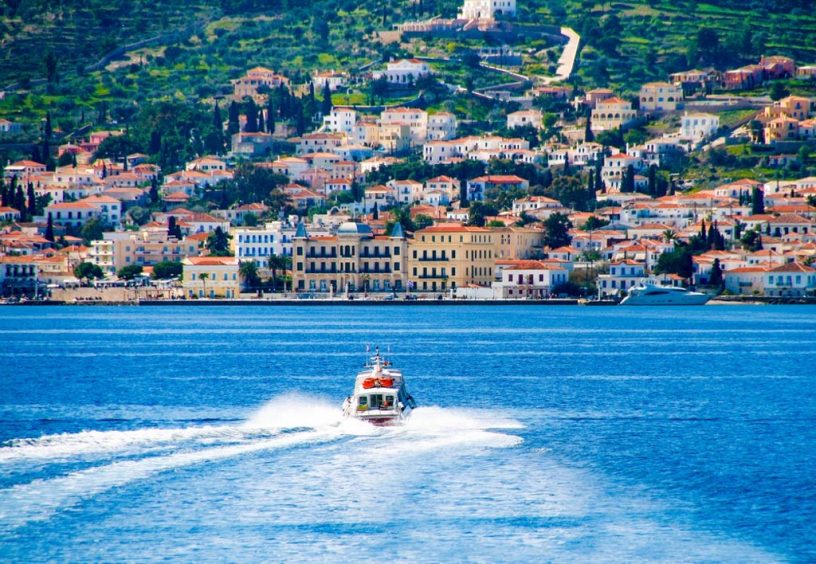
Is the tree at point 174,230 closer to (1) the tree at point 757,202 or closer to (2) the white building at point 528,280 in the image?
(2) the white building at point 528,280

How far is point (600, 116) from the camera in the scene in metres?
187

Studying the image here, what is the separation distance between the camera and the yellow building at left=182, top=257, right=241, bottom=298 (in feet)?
446

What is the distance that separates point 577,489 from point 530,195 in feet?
443

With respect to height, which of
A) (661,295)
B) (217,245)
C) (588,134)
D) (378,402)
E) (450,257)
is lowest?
(378,402)

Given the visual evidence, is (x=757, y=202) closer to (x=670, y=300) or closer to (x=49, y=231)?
(x=670, y=300)

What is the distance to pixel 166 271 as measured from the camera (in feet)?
466

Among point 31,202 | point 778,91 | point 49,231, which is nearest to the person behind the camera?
point 49,231

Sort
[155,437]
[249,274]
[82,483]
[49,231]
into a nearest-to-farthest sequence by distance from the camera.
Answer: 1. [82,483]
2. [155,437]
3. [249,274]
4. [49,231]

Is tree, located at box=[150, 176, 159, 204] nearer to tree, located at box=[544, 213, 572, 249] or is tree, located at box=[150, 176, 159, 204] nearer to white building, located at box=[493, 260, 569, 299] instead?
tree, located at box=[544, 213, 572, 249]

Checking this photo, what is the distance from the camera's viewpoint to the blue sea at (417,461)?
3011 cm

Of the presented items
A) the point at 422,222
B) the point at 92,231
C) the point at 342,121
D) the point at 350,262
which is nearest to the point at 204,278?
the point at 350,262

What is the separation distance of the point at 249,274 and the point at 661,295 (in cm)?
2945

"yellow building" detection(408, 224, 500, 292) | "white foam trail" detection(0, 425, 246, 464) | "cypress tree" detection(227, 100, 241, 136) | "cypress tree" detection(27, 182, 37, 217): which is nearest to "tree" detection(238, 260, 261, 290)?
"yellow building" detection(408, 224, 500, 292)

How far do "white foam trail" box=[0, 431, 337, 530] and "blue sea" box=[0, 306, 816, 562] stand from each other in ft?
0.21
